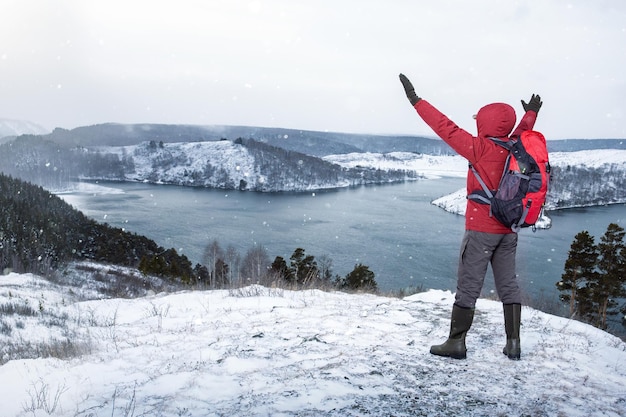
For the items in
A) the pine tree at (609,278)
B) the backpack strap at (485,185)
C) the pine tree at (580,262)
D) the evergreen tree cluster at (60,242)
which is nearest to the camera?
the backpack strap at (485,185)

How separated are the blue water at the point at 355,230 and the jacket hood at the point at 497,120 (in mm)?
30415

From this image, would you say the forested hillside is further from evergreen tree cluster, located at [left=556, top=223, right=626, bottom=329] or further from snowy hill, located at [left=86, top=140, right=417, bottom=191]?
evergreen tree cluster, located at [left=556, top=223, right=626, bottom=329]

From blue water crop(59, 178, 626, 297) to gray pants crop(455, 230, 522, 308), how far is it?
30.0m

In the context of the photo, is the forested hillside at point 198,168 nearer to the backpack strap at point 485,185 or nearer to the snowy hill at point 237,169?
the snowy hill at point 237,169

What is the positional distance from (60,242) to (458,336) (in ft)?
203

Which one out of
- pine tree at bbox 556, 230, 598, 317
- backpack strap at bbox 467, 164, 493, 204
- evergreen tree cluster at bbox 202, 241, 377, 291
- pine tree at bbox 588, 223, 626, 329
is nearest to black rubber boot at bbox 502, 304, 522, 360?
backpack strap at bbox 467, 164, 493, 204

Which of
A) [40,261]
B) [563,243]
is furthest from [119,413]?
[563,243]

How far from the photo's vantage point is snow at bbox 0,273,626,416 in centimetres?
257

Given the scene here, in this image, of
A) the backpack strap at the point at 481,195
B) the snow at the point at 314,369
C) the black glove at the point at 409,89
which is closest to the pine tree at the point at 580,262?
the snow at the point at 314,369

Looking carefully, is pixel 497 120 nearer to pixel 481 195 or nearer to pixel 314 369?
pixel 481 195

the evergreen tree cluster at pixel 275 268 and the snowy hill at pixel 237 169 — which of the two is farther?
the snowy hill at pixel 237 169

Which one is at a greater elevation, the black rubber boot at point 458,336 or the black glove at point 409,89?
the black glove at point 409,89

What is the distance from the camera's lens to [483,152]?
3.39 m

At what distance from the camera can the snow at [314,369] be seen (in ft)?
8.42
